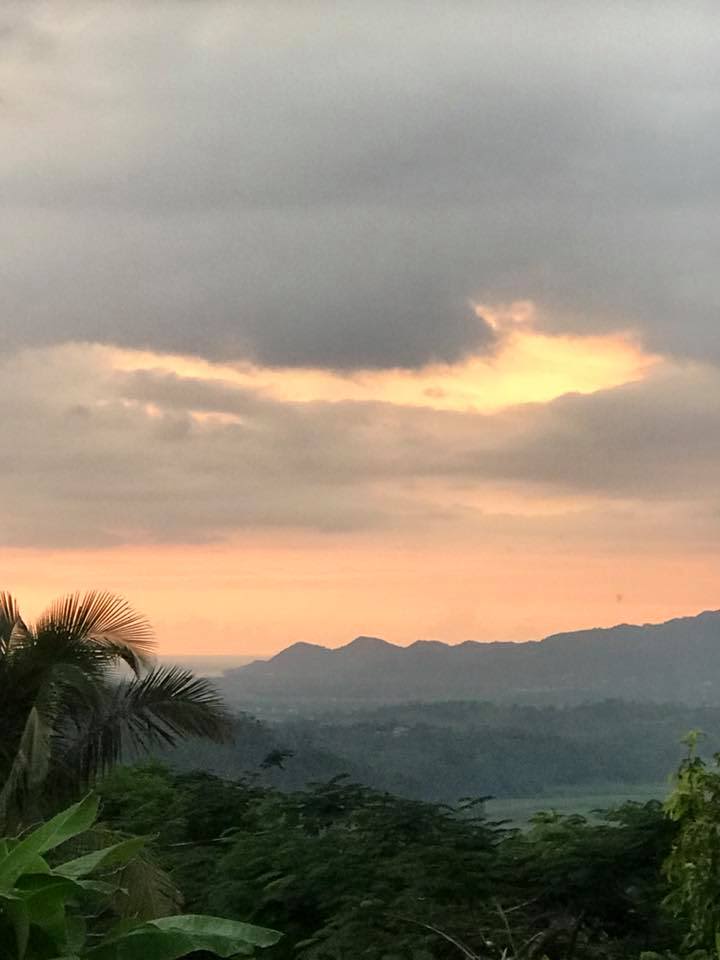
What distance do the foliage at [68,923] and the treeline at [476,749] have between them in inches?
640

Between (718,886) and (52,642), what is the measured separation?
7.30 metres

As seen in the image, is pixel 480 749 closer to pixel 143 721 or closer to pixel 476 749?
pixel 476 749

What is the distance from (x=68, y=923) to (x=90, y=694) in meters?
8.30

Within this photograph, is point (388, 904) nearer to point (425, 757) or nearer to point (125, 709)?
point (125, 709)

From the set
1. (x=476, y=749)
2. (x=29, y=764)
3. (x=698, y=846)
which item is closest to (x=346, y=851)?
(x=29, y=764)

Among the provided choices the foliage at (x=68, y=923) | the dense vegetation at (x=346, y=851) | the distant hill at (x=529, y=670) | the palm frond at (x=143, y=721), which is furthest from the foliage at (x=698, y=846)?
the distant hill at (x=529, y=670)

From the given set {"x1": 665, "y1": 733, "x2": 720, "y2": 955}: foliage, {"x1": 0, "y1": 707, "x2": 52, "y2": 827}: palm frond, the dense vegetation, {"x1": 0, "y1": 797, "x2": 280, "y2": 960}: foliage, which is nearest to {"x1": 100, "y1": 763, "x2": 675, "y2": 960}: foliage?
the dense vegetation

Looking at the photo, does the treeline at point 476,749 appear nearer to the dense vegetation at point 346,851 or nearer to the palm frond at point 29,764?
the dense vegetation at point 346,851

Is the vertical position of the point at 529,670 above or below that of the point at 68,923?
above

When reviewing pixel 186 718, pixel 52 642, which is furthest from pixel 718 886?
pixel 52 642

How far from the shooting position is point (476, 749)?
189 ft

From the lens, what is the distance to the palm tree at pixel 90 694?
1431 cm

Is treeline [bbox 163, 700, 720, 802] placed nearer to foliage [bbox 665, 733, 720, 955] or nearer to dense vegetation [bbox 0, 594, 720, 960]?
dense vegetation [bbox 0, 594, 720, 960]

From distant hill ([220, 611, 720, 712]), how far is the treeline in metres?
51.7
